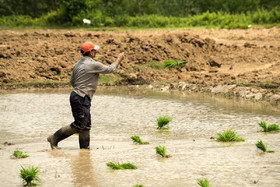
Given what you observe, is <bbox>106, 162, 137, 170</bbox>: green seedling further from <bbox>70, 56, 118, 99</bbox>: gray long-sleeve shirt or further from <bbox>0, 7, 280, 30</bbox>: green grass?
<bbox>0, 7, 280, 30</bbox>: green grass

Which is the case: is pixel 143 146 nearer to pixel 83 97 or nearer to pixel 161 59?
pixel 83 97

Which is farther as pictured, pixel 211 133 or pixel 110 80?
Answer: pixel 110 80

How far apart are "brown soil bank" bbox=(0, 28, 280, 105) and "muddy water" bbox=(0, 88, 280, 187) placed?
267cm

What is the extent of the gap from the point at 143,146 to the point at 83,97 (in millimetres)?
1298

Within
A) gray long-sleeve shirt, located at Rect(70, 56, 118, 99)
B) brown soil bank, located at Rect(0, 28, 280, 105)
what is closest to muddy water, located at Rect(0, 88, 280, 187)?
gray long-sleeve shirt, located at Rect(70, 56, 118, 99)

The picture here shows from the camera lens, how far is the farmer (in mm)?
7262

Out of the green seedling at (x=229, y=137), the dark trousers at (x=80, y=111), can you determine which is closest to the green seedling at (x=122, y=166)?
the dark trousers at (x=80, y=111)

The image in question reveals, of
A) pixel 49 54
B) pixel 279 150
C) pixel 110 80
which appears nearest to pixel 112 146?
pixel 279 150

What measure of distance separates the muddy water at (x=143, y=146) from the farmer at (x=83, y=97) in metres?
0.29

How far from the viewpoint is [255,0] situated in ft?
153

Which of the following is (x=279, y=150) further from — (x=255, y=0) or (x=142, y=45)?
(x=255, y=0)

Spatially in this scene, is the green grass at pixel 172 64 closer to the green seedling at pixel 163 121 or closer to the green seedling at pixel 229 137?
the green seedling at pixel 163 121

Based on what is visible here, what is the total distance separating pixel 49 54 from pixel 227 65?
731cm

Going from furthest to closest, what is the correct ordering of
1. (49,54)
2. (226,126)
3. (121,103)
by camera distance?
(49,54)
(121,103)
(226,126)
